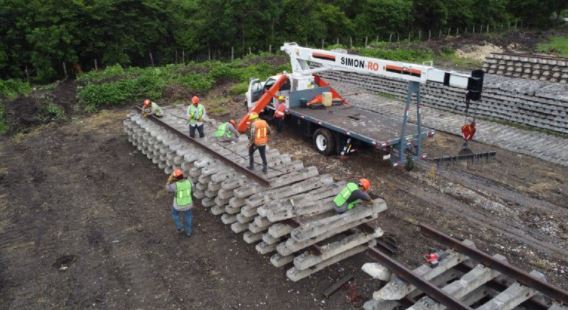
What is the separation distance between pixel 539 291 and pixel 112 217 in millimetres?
8444

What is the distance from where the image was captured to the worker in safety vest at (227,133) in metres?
12.1

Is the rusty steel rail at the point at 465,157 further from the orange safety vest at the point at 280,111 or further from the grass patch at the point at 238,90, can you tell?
the grass patch at the point at 238,90

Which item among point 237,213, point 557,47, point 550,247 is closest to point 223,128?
point 237,213

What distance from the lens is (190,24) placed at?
120 feet

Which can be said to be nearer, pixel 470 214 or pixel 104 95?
pixel 470 214

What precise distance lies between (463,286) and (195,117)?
26.6ft

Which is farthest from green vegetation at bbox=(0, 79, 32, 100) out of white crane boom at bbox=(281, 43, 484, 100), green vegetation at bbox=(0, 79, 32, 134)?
white crane boom at bbox=(281, 43, 484, 100)

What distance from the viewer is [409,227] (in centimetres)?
967

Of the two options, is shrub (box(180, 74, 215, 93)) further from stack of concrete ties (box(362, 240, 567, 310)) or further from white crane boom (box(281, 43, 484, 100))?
stack of concrete ties (box(362, 240, 567, 310))

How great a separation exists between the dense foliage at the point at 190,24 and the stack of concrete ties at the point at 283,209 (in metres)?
22.8

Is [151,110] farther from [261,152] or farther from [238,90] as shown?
[238,90]

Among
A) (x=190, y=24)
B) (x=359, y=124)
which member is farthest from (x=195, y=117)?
(x=190, y=24)

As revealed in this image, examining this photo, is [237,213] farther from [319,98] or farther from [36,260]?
[319,98]

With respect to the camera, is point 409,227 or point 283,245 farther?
point 409,227
